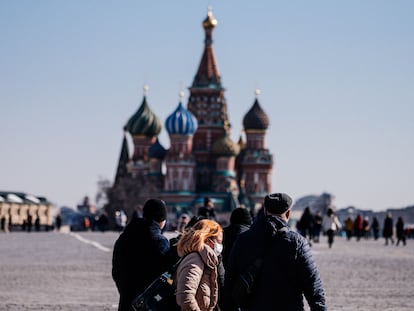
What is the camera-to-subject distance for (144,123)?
126312 millimetres

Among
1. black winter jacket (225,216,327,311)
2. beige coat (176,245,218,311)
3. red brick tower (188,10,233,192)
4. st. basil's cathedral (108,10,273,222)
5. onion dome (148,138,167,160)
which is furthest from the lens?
onion dome (148,138,167,160)

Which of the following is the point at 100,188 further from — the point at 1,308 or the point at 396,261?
the point at 1,308

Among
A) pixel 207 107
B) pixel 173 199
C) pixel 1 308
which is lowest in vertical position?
pixel 1 308

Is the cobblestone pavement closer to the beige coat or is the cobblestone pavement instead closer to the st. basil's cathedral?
the beige coat

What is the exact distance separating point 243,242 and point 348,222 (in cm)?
4356

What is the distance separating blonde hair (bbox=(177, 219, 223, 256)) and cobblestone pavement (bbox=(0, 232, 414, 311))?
664cm

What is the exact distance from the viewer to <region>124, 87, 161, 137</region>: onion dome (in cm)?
12606

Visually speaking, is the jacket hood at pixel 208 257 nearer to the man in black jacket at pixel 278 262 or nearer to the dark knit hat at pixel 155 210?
the man in black jacket at pixel 278 262

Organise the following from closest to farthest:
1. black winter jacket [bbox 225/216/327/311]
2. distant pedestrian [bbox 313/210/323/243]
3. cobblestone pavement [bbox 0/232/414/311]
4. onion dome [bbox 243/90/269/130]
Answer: black winter jacket [bbox 225/216/327/311]
cobblestone pavement [bbox 0/232/414/311]
distant pedestrian [bbox 313/210/323/243]
onion dome [bbox 243/90/269/130]

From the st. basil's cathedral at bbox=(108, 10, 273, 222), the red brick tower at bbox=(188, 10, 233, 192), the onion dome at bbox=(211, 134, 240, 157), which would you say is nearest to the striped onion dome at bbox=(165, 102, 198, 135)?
the st. basil's cathedral at bbox=(108, 10, 273, 222)

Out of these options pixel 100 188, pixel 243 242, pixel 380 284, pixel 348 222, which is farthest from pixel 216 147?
pixel 243 242

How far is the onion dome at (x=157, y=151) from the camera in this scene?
121875 mm

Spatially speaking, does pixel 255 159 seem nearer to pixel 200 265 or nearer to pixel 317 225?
pixel 317 225

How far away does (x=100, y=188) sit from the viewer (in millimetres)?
121438
